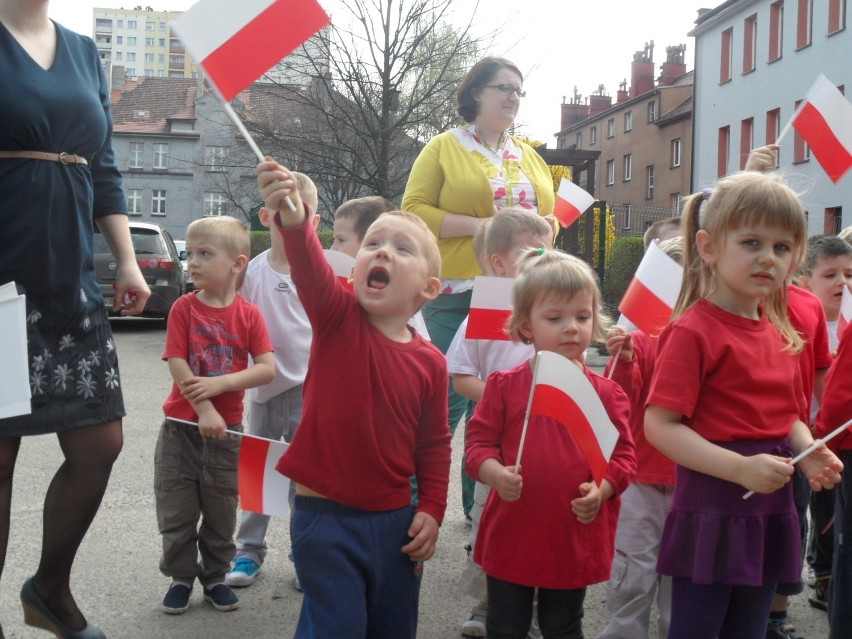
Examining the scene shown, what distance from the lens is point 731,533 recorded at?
2.56 metres

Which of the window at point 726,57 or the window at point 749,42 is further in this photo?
the window at point 726,57

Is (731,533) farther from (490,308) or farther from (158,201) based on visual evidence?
(158,201)

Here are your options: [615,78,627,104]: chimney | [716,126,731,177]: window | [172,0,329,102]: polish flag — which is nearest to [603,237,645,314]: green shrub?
[716,126,731,177]: window

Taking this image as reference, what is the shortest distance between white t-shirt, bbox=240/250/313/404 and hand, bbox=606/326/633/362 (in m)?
Answer: 1.46

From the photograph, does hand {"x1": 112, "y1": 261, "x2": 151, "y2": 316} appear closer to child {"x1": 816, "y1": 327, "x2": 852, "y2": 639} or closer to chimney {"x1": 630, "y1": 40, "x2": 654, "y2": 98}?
child {"x1": 816, "y1": 327, "x2": 852, "y2": 639}

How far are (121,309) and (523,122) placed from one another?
18446 millimetres

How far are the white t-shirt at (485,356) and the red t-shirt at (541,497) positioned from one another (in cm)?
80

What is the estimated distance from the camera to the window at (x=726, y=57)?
1496 inches

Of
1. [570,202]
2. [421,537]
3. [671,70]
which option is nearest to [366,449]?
[421,537]

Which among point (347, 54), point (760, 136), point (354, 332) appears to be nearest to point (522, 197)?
point (354, 332)

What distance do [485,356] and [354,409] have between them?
3.92 feet

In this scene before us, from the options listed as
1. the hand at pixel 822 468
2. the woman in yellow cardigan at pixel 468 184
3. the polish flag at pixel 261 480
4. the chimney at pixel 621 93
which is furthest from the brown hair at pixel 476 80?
the chimney at pixel 621 93

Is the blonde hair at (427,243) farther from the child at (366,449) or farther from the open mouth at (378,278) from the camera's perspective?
the open mouth at (378,278)

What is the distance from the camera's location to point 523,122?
69.0ft
